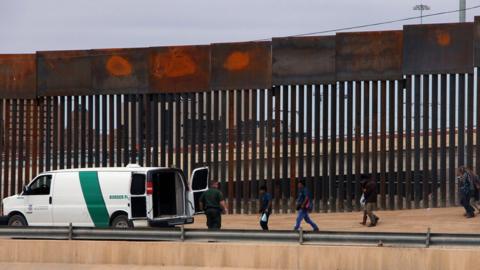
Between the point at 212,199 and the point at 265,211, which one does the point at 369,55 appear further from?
the point at 212,199

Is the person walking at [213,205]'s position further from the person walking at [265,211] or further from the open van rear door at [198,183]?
the open van rear door at [198,183]

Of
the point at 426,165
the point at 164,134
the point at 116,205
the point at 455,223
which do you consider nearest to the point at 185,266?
the point at 116,205

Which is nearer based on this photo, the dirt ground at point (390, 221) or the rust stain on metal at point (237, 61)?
the dirt ground at point (390, 221)

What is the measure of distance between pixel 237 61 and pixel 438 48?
5.29 metres

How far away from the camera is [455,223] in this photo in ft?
73.3

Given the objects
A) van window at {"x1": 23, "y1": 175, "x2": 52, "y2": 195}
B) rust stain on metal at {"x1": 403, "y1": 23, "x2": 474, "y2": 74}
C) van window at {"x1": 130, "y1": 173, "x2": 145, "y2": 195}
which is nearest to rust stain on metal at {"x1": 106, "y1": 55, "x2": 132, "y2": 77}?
van window at {"x1": 23, "y1": 175, "x2": 52, "y2": 195}

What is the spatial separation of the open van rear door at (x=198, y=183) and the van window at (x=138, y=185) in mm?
1751

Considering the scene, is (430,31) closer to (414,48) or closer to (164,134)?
(414,48)

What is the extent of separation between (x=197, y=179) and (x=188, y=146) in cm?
555

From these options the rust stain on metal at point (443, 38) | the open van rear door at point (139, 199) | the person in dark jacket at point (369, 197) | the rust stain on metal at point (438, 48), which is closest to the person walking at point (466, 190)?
the person in dark jacket at point (369, 197)

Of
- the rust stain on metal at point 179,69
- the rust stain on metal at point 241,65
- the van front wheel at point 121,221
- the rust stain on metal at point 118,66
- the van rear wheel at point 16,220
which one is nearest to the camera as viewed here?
the van front wheel at point 121,221

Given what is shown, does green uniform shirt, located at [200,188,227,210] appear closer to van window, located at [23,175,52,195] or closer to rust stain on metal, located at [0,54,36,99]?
van window, located at [23,175,52,195]

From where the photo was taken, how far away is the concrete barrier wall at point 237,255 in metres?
15.0

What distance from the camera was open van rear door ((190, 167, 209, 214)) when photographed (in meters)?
22.9
